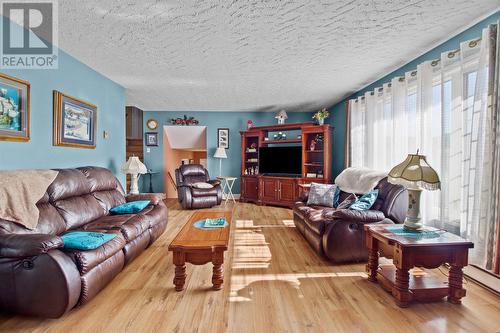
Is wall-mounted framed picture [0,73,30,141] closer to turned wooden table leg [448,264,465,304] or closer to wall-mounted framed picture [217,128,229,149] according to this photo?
turned wooden table leg [448,264,465,304]

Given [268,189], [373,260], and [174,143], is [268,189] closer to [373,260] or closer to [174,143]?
[174,143]

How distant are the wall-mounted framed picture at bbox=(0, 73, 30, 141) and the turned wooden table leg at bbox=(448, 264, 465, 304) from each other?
4074 mm

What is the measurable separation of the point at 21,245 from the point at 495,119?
386 centimetres

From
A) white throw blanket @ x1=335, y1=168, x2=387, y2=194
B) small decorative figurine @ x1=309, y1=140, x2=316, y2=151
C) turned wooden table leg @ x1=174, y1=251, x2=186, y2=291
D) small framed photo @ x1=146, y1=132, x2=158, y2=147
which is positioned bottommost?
turned wooden table leg @ x1=174, y1=251, x2=186, y2=291

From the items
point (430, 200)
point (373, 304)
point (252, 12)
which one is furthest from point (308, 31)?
point (373, 304)

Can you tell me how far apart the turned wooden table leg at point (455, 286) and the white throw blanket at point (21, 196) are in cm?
345

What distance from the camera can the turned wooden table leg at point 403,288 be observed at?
1.90 m

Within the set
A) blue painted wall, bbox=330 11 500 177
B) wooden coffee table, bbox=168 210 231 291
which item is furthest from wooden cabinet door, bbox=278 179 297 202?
wooden coffee table, bbox=168 210 231 291

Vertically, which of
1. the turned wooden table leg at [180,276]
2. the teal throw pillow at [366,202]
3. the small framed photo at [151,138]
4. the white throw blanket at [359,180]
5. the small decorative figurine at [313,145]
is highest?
the small framed photo at [151,138]

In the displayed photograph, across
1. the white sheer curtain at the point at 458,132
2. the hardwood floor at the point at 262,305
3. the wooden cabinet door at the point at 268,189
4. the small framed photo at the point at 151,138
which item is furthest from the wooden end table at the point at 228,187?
the white sheer curtain at the point at 458,132

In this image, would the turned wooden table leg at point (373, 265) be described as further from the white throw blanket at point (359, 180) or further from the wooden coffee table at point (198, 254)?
the wooden coffee table at point (198, 254)

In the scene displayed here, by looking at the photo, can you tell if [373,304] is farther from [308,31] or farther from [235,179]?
[235,179]

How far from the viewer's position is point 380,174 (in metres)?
3.20

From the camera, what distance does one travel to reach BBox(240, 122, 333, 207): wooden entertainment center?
550 centimetres
